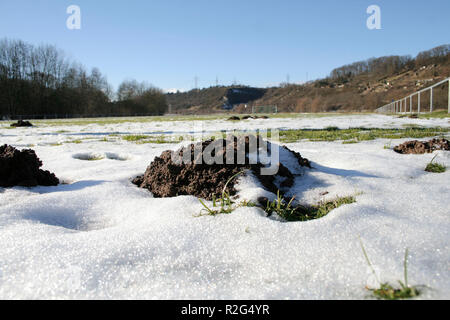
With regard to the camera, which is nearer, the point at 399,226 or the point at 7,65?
the point at 399,226

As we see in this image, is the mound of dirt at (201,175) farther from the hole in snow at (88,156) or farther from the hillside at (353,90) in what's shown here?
the hillside at (353,90)

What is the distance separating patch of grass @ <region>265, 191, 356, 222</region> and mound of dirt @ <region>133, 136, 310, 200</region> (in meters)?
0.37

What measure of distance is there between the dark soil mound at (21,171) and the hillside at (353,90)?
80.4ft

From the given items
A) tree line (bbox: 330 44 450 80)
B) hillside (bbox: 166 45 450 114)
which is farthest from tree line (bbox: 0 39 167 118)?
tree line (bbox: 330 44 450 80)

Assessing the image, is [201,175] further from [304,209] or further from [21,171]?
[21,171]

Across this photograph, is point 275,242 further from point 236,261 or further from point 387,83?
point 387,83

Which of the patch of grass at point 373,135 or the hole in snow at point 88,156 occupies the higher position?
the patch of grass at point 373,135

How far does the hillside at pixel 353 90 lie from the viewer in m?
69.0

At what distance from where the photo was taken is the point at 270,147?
116 inches

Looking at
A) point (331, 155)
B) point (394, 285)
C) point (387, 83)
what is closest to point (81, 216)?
point (394, 285)

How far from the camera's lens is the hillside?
69000mm

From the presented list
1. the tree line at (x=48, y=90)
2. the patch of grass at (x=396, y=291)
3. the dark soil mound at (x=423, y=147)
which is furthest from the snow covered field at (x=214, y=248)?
the tree line at (x=48, y=90)

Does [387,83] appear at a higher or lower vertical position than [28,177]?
higher
